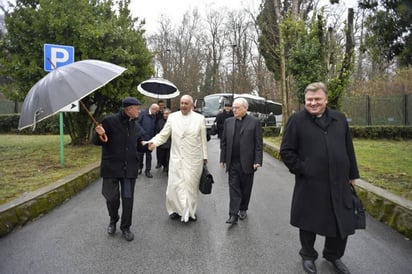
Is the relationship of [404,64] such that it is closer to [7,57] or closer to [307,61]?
[307,61]

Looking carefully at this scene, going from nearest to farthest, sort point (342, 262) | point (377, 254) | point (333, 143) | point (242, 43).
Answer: point (333, 143)
point (342, 262)
point (377, 254)
point (242, 43)

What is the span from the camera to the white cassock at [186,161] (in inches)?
196

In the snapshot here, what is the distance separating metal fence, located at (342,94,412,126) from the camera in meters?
19.3

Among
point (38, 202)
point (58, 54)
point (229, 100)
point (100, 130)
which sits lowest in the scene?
point (38, 202)

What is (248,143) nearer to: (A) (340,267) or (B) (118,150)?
(B) (118,150)

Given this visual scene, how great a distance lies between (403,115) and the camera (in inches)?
765

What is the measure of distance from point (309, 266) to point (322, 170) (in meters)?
0.99

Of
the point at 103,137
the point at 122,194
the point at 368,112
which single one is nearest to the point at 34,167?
the point at 122,194

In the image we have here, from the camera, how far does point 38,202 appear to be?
5.27 metres

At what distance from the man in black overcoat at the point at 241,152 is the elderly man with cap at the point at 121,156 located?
1451mm

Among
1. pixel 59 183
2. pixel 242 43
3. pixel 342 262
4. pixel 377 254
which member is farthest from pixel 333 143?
pixel 242 43

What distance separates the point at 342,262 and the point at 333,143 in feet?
4.27

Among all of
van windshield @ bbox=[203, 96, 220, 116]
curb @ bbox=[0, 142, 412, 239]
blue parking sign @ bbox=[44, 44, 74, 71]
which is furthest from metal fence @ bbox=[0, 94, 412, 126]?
blue parking sign @ bbox=[44, 44, 74, 71]

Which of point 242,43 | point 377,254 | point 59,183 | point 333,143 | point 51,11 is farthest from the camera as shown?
point 242,43
